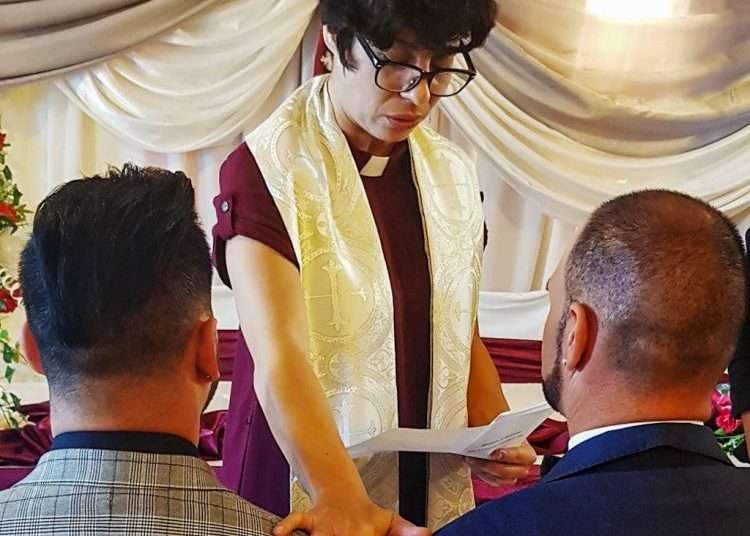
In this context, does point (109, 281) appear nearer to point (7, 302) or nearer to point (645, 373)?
point (645, 373)

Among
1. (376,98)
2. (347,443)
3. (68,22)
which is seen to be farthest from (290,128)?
(68,22)

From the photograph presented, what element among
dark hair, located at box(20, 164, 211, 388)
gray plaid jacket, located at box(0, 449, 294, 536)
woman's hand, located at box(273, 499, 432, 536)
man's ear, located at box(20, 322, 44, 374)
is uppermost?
dark hair, located at box(20, 164, 211, 388)

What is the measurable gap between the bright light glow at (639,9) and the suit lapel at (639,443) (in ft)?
8.02

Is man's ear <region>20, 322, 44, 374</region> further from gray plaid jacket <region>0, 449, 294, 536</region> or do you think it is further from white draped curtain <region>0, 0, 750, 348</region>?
white draped curtain <region>0, 0, 750, 348</region>

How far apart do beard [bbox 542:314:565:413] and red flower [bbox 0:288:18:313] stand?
7.50ft

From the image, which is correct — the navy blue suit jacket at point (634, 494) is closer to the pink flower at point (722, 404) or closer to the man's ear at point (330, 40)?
the man's ear at point (330, 40)

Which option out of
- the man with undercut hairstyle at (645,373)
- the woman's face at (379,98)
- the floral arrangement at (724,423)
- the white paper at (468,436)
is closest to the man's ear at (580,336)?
the man with undercut hairstyle at (645,373)

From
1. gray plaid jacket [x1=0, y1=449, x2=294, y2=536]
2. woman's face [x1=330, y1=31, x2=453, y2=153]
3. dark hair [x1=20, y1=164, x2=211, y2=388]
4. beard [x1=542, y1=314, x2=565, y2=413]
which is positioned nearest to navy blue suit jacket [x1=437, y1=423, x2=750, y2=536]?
beard [x1=542, y1=314, x2=565, y2=413]

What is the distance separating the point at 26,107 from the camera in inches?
126

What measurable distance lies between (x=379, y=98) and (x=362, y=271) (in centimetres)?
24

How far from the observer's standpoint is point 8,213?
2994 mm

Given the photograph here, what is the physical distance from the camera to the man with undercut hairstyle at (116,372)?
886 millimetres

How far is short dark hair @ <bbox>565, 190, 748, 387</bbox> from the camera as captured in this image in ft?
3.20

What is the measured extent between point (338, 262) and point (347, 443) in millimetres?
253
